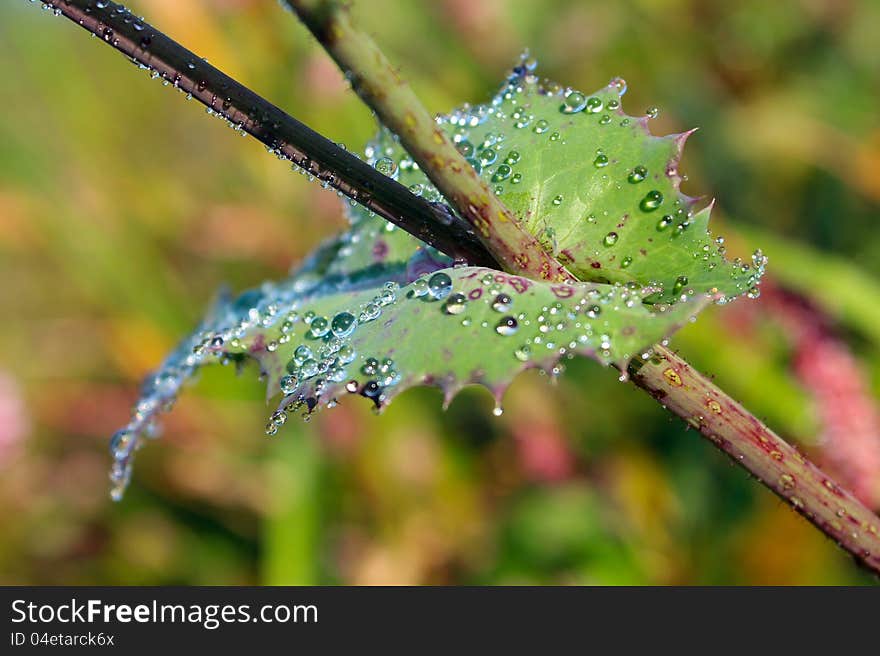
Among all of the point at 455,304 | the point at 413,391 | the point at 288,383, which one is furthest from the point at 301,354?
the point at 413,391

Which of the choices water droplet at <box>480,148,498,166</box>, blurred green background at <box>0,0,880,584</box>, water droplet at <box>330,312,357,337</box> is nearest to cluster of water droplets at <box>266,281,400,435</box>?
water droplet at <box>330,312,357,337</box>

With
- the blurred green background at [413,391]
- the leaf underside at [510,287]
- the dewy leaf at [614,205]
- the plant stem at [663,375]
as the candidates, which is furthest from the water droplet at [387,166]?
the blurred green background at [413,391]

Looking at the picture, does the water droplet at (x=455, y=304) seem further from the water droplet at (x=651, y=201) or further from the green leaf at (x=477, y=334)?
the water droplet at (x=651, y=201)

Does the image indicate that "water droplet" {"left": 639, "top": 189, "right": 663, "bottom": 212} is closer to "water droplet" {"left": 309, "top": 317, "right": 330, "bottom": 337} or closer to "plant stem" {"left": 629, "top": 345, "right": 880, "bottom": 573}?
"plant stem" {"left": 629, "top": 345, "right": 880, "bottom": 573}

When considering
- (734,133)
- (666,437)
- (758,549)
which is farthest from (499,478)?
(734,133)
